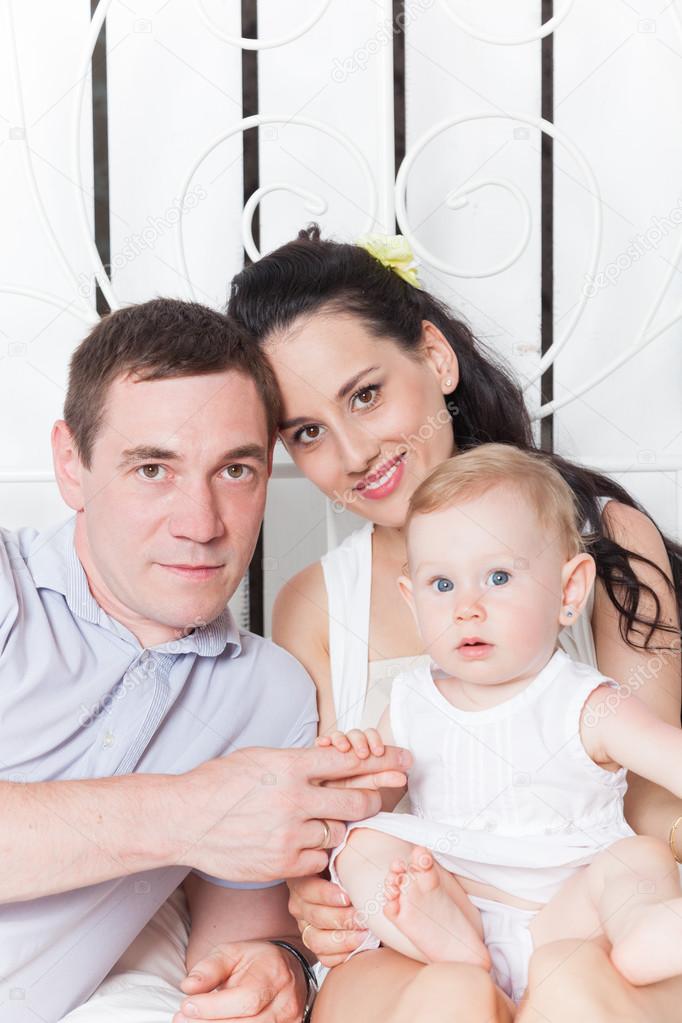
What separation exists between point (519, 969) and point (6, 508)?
1450mm

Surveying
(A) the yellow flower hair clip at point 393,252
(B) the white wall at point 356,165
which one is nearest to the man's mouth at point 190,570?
(A) the yellow flower hair clip at point 393,252

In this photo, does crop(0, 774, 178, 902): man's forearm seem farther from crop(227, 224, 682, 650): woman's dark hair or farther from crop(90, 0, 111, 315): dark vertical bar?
crop(90, 0, 111, 315): dark vertical bar

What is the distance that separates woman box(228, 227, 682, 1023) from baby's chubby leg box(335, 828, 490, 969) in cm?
43

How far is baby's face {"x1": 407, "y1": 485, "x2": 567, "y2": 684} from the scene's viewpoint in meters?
1.27

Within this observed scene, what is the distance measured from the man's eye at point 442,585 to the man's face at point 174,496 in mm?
293

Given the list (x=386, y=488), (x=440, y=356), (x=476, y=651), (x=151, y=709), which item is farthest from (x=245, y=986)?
(x=440, y=356)

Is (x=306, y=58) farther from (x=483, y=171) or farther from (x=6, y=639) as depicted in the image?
(x=6, y=639)

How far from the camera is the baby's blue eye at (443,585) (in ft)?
4.32

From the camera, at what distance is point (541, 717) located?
4.21 feet

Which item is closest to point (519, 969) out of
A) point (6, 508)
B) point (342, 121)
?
point (6, 508)

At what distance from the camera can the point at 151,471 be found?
1.44 m

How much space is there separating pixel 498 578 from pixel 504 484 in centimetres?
12

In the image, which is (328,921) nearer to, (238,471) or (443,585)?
(443,585)

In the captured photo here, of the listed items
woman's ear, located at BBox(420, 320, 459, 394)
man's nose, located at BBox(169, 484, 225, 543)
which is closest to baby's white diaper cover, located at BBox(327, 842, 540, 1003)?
man's nose, located at BBox(169, 484, 225, 543)
